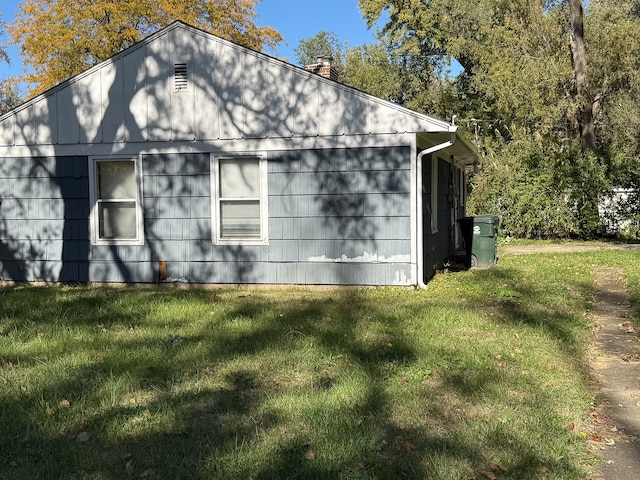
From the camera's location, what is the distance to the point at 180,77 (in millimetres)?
10555

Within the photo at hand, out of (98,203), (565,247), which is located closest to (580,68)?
(565,247)

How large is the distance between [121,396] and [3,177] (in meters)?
7.80

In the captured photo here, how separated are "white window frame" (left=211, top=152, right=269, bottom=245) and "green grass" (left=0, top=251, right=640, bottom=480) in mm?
1683

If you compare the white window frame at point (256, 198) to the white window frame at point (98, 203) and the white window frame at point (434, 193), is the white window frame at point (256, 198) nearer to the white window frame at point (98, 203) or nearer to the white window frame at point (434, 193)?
the white window frame at point (98, 203)

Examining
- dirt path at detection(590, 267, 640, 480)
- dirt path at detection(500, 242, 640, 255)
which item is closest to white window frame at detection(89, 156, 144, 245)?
dirt path at detection(590, 267, 640, 480)

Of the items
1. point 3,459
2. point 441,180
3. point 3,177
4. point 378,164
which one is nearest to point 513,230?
point 441,180

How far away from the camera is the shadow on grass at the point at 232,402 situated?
3.82m

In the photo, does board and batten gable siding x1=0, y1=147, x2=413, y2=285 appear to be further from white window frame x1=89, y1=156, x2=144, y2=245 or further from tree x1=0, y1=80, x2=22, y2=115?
tree x1=0, y1=80, x2=22, y2=115

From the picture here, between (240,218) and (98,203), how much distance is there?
8.34 feet

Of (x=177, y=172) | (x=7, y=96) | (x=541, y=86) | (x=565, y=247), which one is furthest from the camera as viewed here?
(x=7, y=96)

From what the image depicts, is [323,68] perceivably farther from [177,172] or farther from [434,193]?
[177,172]

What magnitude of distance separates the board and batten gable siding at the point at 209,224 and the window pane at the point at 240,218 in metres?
0.23

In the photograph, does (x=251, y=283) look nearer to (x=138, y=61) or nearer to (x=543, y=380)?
(x=138, y=61)

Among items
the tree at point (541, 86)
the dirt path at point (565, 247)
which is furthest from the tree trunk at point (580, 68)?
the dirt path at point (565, 247)
